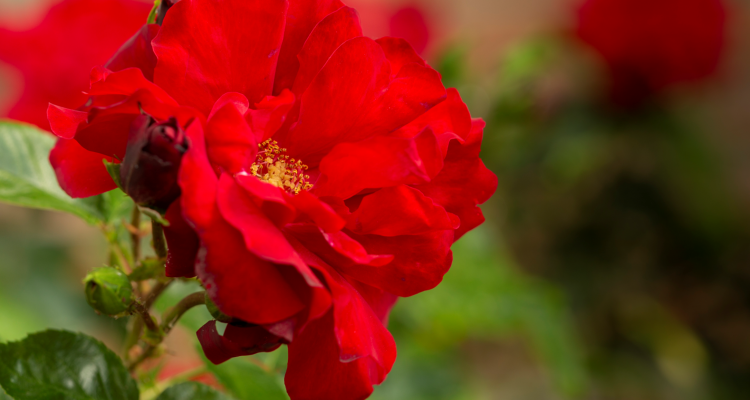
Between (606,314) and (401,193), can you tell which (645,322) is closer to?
(606,314)

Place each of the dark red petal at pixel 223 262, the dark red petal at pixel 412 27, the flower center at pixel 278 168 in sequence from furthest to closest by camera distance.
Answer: the dark red petal at pixel 412 27, the flower center at pixel 278 168, the dark red petal at pixel 223 262

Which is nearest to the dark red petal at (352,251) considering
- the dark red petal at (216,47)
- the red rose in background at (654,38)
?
the dark red petal at (216,47)

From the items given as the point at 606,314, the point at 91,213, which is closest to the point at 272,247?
the point at 91,213

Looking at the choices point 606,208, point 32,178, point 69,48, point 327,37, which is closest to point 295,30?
point 327,37

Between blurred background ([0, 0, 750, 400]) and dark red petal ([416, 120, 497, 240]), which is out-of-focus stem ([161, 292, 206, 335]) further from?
blurred background ([0, 0, 750, 400])

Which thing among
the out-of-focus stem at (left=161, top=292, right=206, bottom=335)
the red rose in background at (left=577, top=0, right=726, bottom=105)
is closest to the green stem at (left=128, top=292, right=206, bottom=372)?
the out-of-focus stem at (left=161, top=292, right=206, bottom=335)

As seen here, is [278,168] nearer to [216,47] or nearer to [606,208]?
[216,47]

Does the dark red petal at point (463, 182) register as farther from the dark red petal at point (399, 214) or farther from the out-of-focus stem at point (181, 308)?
the out-of-focus stem at point (181, 308)
